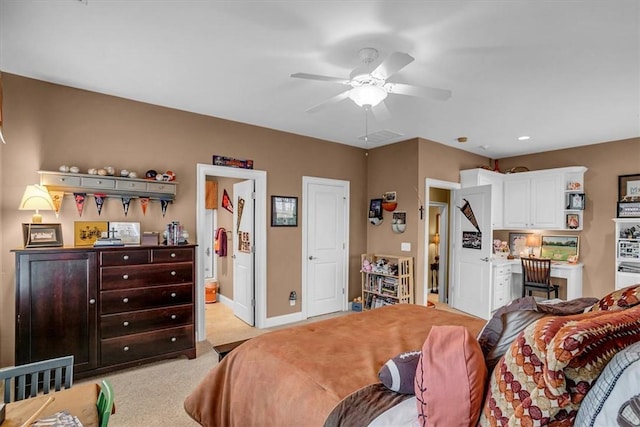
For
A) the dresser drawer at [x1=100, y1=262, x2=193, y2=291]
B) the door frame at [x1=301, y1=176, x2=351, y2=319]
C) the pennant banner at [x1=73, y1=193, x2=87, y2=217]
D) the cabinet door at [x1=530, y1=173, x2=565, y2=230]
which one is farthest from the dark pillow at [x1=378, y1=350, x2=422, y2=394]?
the cabinet door at [x1=530, y1=173, x2=565, y2=230]

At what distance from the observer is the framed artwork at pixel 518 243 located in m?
5.76

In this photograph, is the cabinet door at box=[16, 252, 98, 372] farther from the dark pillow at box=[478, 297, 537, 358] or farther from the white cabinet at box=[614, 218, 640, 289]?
the white cabinet at box=[614, 218, 640, 289]

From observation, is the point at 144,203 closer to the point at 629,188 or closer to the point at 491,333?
the point at 491,333

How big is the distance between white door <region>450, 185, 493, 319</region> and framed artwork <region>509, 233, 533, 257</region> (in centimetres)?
132

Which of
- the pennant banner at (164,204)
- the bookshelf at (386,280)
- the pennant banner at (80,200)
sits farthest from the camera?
the bookshelf at (386,280)

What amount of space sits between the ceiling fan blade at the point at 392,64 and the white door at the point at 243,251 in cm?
275

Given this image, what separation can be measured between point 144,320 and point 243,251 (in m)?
1.81

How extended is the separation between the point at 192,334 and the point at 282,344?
6.28 ft

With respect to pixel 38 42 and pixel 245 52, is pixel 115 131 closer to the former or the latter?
pixel 38 42

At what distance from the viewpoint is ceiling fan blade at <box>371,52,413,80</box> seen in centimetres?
197

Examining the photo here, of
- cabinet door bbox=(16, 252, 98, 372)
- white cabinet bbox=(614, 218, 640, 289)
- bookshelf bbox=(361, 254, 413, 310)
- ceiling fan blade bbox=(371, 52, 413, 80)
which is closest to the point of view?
ceiling fan blade bbox=(371, 52, 413, 80)

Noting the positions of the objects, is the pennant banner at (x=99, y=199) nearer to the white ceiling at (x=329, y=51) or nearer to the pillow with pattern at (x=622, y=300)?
the white ceiling at (x=329, y=51)

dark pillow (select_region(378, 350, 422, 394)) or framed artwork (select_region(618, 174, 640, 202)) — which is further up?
framed artwork (select_region(618, 174, 640, 202))

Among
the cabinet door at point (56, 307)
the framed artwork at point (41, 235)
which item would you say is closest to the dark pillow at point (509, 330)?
the cabinet door at point (56, 307)
